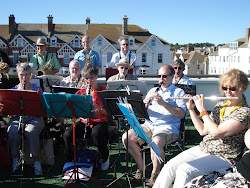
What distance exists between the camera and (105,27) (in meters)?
39.3

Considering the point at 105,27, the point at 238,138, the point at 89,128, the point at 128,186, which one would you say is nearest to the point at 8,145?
the point at 89,128

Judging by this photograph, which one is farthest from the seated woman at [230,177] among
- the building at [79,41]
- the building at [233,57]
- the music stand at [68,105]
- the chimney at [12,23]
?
the building at [233,57]

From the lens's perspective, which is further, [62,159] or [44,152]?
[62,159]

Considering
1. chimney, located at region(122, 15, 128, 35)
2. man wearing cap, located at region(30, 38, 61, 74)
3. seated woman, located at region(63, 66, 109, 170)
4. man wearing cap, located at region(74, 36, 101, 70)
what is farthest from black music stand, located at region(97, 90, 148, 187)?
chimney, located at region(122, 15, 128, 35)

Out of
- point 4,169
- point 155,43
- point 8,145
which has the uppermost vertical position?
point 155,43

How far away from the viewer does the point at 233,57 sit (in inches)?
2125

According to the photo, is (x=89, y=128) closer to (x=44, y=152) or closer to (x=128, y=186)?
(x=44, y=152)

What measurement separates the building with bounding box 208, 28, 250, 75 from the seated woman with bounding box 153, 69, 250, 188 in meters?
47.1

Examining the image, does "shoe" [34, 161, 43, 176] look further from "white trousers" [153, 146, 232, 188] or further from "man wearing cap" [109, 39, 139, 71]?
"man wearing cap" [109, 39, 139, 71]

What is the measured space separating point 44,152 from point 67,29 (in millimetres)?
37109

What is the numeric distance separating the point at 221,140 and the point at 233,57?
5503 centimetres

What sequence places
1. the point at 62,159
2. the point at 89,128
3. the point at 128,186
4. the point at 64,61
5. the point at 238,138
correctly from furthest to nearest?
the point at 64,61 < the point at 62,159 < the point at 89,128 < the point at 128,186 < the point at 238,138

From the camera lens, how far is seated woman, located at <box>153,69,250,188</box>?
9.12 feet

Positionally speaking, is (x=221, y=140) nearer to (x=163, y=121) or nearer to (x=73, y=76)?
(x=163, y=121)
